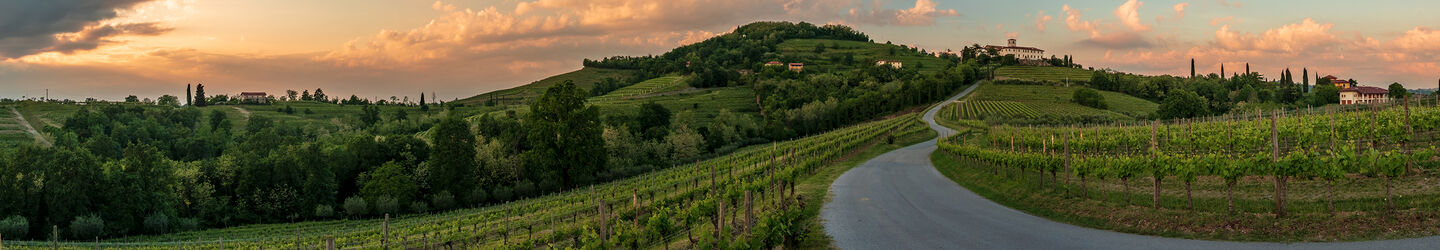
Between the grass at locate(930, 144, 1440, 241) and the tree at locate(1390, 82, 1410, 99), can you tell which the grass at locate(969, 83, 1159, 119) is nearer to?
the tree at locate(1390, 82, 1410, 99)

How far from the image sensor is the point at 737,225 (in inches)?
906

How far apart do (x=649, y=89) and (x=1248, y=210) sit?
144029 millimetres

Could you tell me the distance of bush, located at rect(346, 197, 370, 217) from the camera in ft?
205

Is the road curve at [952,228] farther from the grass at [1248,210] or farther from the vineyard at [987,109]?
the vineyard at [987,109]

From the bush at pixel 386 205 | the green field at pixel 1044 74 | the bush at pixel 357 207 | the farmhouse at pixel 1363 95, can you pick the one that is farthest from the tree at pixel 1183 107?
the bush at pixel 357 207

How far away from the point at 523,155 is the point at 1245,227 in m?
51.1

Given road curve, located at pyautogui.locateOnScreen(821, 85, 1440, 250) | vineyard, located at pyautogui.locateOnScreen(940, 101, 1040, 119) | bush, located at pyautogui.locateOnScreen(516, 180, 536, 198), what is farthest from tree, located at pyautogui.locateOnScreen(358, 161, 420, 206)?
vineyard, located at pyautogui.locateOnScreen(940, 101, 1040, 119)

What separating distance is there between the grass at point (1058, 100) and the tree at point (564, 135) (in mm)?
69475

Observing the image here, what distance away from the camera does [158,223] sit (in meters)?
56.3

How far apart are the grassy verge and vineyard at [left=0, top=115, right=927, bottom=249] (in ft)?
1.53

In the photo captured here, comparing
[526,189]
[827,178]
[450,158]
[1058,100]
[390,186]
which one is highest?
[1058,100]

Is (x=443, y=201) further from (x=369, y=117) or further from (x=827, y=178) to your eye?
(x=369, y=117)

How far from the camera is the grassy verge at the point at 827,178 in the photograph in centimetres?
2033

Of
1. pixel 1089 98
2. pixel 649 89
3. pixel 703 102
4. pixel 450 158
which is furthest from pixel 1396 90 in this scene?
Result: pixel 450 158
